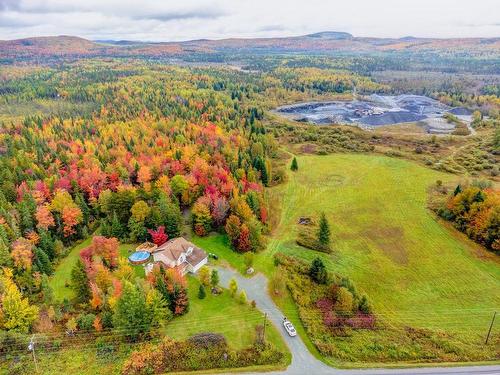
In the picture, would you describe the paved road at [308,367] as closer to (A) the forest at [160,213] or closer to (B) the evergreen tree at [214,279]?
(A) the forest at [160,213]

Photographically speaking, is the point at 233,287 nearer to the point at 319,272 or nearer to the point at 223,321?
the point at 223,321

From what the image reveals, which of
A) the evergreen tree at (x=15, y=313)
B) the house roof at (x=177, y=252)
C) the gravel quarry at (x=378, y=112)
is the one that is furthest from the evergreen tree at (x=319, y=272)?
the gravel quarry at (x=378, y=112)

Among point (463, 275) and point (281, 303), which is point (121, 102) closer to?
point (281, 303)

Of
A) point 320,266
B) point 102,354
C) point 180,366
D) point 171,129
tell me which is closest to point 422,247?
point 320,266

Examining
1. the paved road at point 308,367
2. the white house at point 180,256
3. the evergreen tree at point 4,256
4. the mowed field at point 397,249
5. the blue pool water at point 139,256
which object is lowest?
the mowed field at point 397,249

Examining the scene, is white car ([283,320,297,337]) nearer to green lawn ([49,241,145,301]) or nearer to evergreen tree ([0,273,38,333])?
green lawn ([49,241,145,301])

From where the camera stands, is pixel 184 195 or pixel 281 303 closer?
pixel 281 303
